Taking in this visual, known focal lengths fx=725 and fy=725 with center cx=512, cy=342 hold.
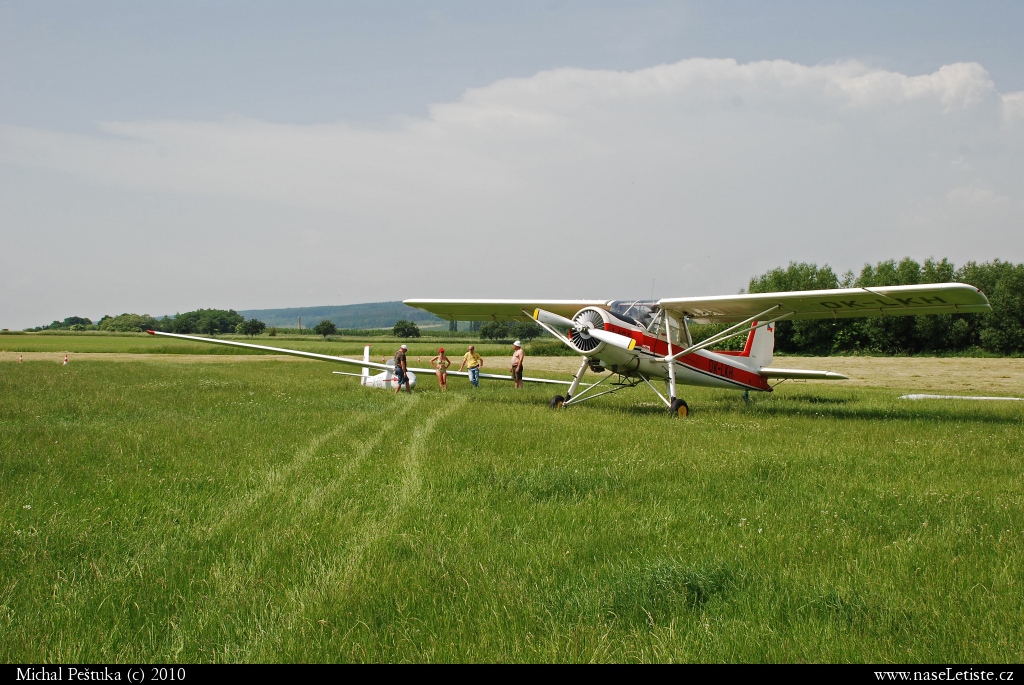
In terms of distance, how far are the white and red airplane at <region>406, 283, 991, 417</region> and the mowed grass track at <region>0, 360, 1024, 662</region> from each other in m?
4.02

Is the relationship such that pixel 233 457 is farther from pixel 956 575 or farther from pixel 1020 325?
pixel 1020 325

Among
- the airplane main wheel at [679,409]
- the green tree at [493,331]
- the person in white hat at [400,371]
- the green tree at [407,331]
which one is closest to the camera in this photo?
the airplane main wheel at [679,409]

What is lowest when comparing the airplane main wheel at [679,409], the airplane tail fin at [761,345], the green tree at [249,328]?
the airplane main wheel at [679,409]

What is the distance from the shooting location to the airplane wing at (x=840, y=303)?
44.9ft

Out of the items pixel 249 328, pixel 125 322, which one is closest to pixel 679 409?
pixel 249 328

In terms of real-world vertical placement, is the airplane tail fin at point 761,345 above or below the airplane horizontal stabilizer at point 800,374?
above

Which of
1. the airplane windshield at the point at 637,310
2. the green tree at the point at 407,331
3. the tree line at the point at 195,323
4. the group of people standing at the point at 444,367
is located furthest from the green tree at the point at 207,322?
the airplane windshield at the point at 637,310

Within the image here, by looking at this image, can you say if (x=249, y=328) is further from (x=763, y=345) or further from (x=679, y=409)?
(x=679, y=409)

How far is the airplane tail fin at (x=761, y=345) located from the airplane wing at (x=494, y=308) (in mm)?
4882

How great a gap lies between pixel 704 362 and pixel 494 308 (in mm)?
5590

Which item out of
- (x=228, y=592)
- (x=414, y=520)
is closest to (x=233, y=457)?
(x=414, y=520)

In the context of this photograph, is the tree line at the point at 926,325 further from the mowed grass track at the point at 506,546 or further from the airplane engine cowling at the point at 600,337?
the mowed grass track at the point at 506,546

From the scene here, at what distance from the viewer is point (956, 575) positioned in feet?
15.6
